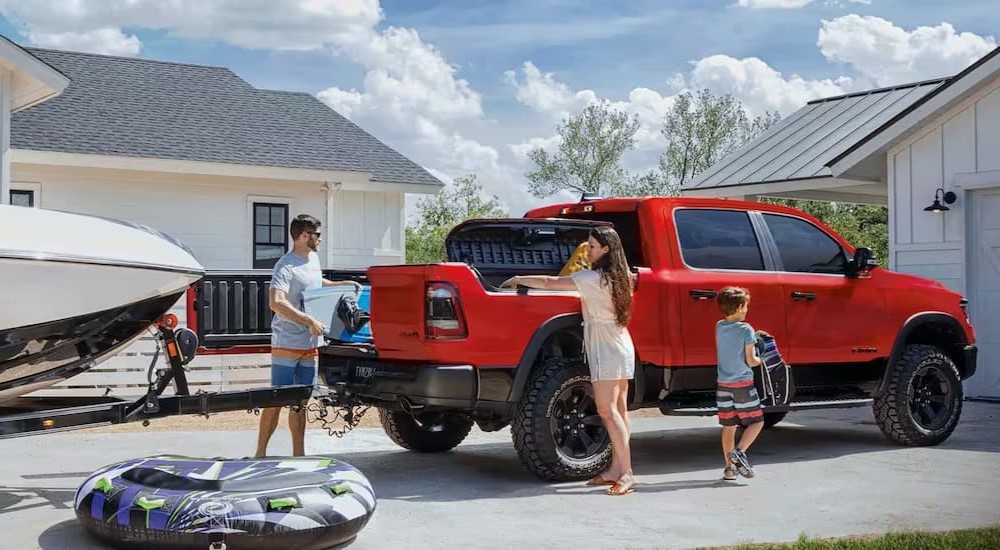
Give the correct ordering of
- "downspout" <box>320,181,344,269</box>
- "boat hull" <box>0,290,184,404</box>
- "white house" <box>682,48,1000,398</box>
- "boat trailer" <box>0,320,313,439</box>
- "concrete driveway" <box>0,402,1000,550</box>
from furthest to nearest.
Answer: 1. "downspout" <box>320,181,344,269</box>
2. "white house" <box>682,48,1000,398</box>
3. "boat hull" <box>0,290,184,404</box>
4. "boat trailer" <box>0,320,313,439</box>
5. "concrete driveway" <box>0,402,1000,550</box>

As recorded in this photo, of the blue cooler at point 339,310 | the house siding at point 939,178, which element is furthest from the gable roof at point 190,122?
the blue cooler at point 339,310

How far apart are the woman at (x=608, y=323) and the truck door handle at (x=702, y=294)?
1.01 meters

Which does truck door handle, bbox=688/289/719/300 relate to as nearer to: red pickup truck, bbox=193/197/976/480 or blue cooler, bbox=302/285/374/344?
red pickup truck, bbox=193/197/976/480

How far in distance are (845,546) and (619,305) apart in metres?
2.26

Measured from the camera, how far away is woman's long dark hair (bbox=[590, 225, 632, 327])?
7.69 metres

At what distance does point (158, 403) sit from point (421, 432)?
8.91 feet

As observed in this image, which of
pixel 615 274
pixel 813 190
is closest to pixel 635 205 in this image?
pixel 615 274

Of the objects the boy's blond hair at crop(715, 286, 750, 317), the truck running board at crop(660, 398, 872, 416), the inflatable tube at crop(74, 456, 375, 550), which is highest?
the boy's blond hair at crop(715, 286, 750, 317)

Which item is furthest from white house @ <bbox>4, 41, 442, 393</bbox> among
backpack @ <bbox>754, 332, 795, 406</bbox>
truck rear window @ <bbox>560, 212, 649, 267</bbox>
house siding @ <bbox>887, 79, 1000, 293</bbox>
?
backpack @ <bbox>754, 332, 795, 406</bbox>

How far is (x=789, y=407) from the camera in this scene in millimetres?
8898

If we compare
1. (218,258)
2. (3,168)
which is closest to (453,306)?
(3,168)

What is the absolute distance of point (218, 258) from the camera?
20500mm

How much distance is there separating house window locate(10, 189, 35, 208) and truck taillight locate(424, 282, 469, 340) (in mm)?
13070

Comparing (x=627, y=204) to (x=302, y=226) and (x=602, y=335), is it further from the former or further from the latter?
(x=302, y=226)
